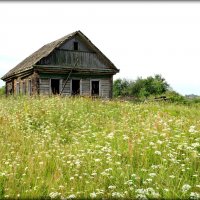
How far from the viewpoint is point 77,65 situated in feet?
85.5

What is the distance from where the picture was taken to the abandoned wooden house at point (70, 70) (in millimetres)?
24594

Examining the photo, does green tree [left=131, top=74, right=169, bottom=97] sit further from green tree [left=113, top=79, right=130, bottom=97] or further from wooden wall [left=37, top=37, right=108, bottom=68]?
wooden wall [left=37, top=37, right=108, bottom=68]

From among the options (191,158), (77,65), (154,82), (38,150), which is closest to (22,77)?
(77,65)

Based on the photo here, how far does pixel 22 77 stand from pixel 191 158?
970 inches

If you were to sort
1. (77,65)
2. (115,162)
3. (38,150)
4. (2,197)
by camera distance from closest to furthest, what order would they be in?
(2,197), (115,162), (38,150), (77,65)

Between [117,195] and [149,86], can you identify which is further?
[149,86]

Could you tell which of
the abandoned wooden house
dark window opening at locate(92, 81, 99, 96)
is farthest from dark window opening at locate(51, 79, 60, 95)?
dark window opening at locate(92, 81, 99, 96)

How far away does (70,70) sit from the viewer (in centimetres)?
2538

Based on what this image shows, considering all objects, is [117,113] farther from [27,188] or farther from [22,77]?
[22,77]

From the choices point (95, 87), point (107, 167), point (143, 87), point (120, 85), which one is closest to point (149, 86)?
point (143, 87)

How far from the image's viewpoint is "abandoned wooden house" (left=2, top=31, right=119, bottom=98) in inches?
968

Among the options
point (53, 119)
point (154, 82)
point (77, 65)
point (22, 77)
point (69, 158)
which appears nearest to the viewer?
point (69, 158)

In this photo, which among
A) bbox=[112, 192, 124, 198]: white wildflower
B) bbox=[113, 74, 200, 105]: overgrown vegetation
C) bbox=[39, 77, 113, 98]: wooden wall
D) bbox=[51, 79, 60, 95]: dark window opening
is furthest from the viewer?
bbox=[113, 74, 200, 105]: overgrown vegetation

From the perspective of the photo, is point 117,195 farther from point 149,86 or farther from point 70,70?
point 149,86
